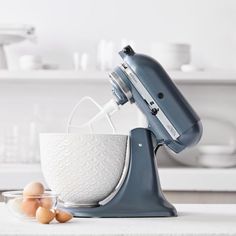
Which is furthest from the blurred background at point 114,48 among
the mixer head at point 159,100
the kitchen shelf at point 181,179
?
the mixer head at point 159,100

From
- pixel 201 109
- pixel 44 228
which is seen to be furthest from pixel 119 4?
pixel 44 228

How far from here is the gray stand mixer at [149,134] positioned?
151 centimetres

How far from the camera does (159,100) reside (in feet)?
5.09

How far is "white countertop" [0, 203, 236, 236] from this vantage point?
1.22m

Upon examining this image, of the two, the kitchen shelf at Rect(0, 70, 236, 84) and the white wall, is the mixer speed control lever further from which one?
the white wall

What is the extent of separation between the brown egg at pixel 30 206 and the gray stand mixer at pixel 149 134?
0.13m

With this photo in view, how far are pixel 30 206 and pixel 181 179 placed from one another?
194 centimetres

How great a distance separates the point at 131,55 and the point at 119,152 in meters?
0.25

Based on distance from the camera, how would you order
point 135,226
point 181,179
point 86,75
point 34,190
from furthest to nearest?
point 86,75, point 181,179, point 34,190, point 135,226

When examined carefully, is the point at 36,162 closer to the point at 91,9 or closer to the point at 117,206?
the point at 91,9

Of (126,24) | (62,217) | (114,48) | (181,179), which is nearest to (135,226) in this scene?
(62,217)

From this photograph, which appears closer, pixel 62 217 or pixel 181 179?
pixel 62 217

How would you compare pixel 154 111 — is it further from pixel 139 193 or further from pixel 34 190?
pixel 34 190

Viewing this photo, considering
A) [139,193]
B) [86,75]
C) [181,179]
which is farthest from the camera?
[86,75]
